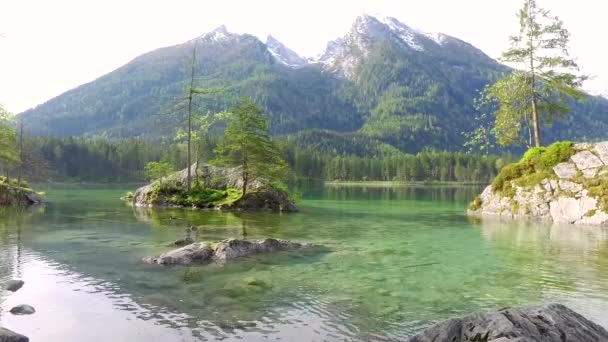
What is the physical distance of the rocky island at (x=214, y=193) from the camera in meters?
56.3

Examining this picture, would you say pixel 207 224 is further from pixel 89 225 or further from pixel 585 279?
pixel 585 279

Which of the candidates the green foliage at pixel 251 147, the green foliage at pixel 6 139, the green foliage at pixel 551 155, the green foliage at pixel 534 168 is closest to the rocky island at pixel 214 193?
the green foliage at pixel 251 147

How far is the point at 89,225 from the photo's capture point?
1497 inches

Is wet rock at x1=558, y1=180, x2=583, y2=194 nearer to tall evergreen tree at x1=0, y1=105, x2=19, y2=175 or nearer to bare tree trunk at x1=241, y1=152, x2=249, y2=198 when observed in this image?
bare tree trunk at x1=241, y1=152, x2=249, y2=198

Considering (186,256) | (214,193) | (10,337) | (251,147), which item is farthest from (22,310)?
(214,193)

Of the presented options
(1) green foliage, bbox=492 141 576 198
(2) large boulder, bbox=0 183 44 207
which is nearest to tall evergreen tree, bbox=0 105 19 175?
(2) large boulder, bbox=0 183 44 207

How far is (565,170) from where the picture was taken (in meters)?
44.5

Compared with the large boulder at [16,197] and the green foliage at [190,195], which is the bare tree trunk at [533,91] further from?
the large boulder at [16,197]

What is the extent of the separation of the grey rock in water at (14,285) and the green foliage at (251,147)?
37.4 m

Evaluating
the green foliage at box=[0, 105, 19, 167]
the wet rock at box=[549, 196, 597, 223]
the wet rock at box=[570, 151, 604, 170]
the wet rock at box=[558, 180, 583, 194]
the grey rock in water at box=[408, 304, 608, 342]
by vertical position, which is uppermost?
the green foliage at box=[0, 105, 19, 167]

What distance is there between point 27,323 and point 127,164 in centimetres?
19200

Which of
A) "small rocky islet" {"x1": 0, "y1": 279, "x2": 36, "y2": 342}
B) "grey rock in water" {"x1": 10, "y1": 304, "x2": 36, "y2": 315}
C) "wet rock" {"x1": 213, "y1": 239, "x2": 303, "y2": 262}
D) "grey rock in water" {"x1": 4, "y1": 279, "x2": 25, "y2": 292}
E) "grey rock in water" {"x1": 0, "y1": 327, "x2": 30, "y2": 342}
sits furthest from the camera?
"wet rock" {"x1": 213, "y1": 239, "x2": 303, "y2": 262}

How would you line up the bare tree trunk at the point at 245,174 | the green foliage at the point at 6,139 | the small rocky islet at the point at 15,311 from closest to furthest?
1. the small rocky islet at the point at 15,311
2. the bare tree trunk at the point at 245,174
3. the green foliage at the point at 6,139

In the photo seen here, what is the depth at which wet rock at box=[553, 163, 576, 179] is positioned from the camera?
43812 millimetres
